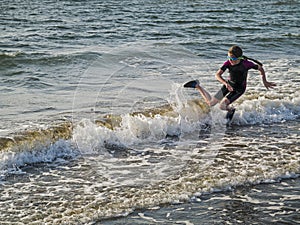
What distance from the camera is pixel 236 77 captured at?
11.1 meters

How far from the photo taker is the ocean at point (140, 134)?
7.42 meters

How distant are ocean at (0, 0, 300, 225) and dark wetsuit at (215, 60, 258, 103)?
28.2 inches

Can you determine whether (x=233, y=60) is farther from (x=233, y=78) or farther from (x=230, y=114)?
(x=230, y=114)

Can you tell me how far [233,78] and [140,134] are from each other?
207cm

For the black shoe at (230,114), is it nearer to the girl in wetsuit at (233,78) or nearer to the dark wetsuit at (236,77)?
the girl in wetsuit at (233,78)

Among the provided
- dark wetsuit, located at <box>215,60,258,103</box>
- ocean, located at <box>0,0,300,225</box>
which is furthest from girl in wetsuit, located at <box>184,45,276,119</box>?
ocean, located at <box>0,0,300,225</box>

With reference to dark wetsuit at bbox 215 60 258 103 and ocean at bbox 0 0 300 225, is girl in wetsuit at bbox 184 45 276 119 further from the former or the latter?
ocean at bbox 0 0 300 225

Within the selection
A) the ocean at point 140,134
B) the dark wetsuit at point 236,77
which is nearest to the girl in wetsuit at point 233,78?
the dark wetsuit at point 236,77

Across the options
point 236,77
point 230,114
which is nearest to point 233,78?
point 236,77

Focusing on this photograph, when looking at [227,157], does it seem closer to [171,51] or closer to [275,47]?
[171,51]

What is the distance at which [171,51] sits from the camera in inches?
787

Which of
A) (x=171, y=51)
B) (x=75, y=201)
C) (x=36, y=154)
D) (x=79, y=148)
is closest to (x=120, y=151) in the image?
(x=79, y=148)

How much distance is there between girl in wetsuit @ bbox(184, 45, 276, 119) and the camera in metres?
10.8

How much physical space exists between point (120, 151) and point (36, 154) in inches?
55.5
